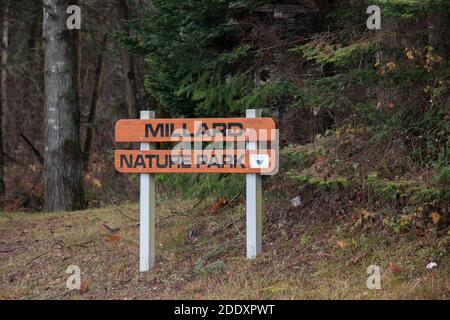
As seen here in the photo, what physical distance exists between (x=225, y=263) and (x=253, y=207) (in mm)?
759

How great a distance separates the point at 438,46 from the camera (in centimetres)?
811

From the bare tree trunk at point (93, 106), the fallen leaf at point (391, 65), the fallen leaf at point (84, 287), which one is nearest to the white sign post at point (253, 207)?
the fallen leaf at point (391, 65)

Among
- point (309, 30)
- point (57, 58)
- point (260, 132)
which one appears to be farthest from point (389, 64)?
point (57, 58)

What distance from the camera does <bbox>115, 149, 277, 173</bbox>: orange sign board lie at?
8.24 meters

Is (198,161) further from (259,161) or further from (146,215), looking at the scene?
(146,215)

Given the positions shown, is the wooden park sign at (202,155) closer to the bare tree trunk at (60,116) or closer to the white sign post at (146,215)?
the white sign post at (146,215)

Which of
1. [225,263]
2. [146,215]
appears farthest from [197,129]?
[225,263]

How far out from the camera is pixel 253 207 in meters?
8.34

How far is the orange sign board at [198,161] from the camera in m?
8.24

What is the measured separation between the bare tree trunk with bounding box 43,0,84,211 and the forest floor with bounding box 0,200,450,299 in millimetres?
4013

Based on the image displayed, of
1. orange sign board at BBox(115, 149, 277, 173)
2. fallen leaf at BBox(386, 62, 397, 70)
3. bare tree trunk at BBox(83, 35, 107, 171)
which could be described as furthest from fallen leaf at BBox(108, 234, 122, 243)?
bare tree trunk at BBox(83, 35, 107, 171)

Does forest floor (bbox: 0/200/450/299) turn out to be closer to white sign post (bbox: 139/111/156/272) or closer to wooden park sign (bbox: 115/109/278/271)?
white sign post (bbox: 139/111/156/272)

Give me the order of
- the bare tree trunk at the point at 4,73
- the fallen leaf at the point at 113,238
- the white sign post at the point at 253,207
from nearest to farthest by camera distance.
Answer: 1. the white sign post at the point at 253,207
2. the fallen leaf at the point at 113,238
3. the bare tree trunk at the point at 4,73

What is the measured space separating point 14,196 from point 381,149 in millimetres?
13229
